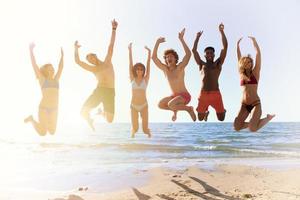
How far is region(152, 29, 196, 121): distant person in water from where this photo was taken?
10.6 meters

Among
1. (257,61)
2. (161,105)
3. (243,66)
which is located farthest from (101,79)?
(257,61)

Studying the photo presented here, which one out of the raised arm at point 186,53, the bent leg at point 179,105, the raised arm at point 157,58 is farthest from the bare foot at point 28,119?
the raised arm at point 186,53

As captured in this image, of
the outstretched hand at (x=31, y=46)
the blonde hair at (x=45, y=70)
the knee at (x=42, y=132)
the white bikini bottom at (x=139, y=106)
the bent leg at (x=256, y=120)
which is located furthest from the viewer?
the white bikini bottom at (x=139, y=106)

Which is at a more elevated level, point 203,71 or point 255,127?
point 203,71

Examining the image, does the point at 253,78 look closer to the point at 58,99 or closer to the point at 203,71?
the point at 203,71

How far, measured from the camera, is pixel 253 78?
33.1 ft

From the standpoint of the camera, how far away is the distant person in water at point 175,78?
10641mm

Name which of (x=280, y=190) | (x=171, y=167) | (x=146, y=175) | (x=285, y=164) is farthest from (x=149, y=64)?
(x=285, y=164)

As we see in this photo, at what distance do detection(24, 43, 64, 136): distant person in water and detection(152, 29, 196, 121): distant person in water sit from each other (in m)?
2.78

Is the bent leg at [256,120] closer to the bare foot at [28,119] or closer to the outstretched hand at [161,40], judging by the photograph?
the outstretched hand at [161,40]

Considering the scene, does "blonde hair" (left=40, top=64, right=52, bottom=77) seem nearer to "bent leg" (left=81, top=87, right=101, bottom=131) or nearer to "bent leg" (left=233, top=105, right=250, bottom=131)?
"bent leg" (left=81, top=87, right=101, bottom=131)

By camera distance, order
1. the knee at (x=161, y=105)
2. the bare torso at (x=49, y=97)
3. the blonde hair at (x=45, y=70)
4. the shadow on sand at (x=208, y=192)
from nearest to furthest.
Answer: the blonde hair at (x=45, y=70) → the bare torso at (x=49, y=97) → the knee at (x=161, y=105) → the shadow on sand at (x=208, y=192)

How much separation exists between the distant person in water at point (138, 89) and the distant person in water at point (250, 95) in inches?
103

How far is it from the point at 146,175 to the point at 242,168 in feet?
23.2
